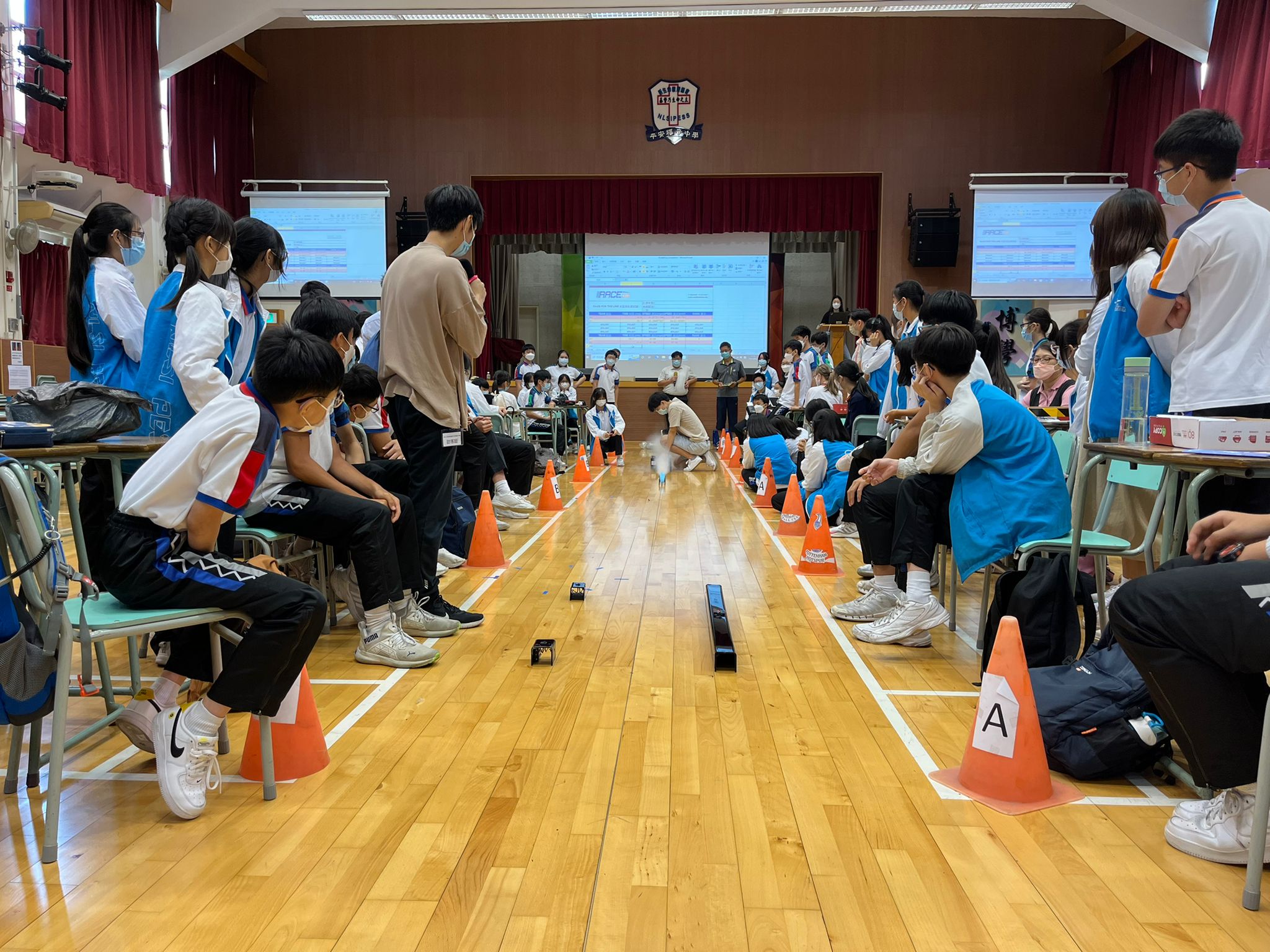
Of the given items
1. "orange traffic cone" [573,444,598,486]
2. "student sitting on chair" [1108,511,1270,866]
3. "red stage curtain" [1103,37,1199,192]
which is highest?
"red stage curtain" [1103,37,1199,192]

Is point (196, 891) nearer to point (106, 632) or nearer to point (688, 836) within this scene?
point (106, 632)

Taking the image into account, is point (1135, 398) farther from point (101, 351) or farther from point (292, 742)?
point (101, 351)

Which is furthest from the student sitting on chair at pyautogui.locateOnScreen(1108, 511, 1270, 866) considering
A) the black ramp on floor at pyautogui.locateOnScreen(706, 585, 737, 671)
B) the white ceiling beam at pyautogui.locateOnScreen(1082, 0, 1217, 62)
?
the white ceiling beam at pyautogui.locateOnScreen(1082, 0, 1217, 62)

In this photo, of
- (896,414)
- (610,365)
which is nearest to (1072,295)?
(610,365)

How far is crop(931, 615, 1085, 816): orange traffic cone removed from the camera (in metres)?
1.96

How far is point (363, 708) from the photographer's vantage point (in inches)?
100

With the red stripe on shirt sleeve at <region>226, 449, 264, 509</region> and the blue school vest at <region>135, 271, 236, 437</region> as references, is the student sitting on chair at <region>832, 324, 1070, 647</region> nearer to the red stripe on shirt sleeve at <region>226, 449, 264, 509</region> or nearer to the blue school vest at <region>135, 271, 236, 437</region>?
the red stripe on shirt sleeve at <region>226, 449, 264, 509</region>

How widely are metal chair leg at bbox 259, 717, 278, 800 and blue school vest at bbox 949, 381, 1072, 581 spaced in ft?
6.43

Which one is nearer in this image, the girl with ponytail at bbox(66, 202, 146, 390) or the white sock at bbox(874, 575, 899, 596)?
the girl with ponytail at bbox(66, 202, 146, 390)

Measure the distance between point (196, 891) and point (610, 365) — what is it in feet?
37.6

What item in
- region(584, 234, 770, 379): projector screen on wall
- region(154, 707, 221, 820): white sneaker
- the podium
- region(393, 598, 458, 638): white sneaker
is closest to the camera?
region(154, 707, 221, 820): white sneaker

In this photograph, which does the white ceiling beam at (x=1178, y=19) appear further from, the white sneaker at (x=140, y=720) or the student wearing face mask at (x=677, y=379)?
the white sneaker at (x=140, y=720)

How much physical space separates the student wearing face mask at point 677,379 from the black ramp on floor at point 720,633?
890 centimetres

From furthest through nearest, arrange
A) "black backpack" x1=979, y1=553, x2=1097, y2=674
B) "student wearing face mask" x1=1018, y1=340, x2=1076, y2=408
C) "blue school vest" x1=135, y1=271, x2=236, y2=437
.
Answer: "student wearing face mask" x1=1018, y1=340, x2=1076, y2=408, "blue school vest" x1=135, y1=271, x2=236, y2=437, "black backpack" x1=979, y1=553, x2=1097, y2=674
